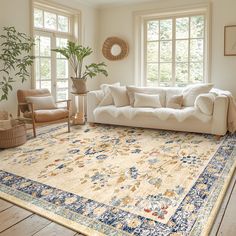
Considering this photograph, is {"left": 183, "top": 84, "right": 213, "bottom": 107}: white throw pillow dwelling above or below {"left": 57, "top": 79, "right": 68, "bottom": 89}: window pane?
below

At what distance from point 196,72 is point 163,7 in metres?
1.52

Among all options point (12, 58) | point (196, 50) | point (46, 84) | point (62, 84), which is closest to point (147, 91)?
Result: point (196, 50)

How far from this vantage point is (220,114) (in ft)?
13.7

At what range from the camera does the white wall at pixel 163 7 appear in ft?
17.1

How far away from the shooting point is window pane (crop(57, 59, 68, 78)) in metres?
5.73

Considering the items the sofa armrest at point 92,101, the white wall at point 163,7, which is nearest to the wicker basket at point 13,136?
the sofa armrest at point 92,101

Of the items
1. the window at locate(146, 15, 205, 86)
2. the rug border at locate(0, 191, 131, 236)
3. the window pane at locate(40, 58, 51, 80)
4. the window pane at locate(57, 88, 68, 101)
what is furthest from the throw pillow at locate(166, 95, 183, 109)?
the rug border at locate(0, 191, 131, 236)

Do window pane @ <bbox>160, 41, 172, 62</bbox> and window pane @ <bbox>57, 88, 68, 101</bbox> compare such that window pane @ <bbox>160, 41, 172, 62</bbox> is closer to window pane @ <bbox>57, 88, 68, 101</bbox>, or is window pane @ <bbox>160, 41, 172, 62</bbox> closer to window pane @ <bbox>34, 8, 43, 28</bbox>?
window pane @ <bbox>57, 88, 68, 101</bbox>

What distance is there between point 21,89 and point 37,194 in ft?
9.52

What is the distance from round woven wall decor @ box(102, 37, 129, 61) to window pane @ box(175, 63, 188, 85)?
1.21 meters

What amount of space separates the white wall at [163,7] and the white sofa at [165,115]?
94 cm

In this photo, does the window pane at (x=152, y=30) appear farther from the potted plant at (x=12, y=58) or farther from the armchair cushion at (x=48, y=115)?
the armchair cushion at (x=48, y=115)

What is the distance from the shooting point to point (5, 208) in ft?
6.82

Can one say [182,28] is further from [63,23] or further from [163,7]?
[63,23]
